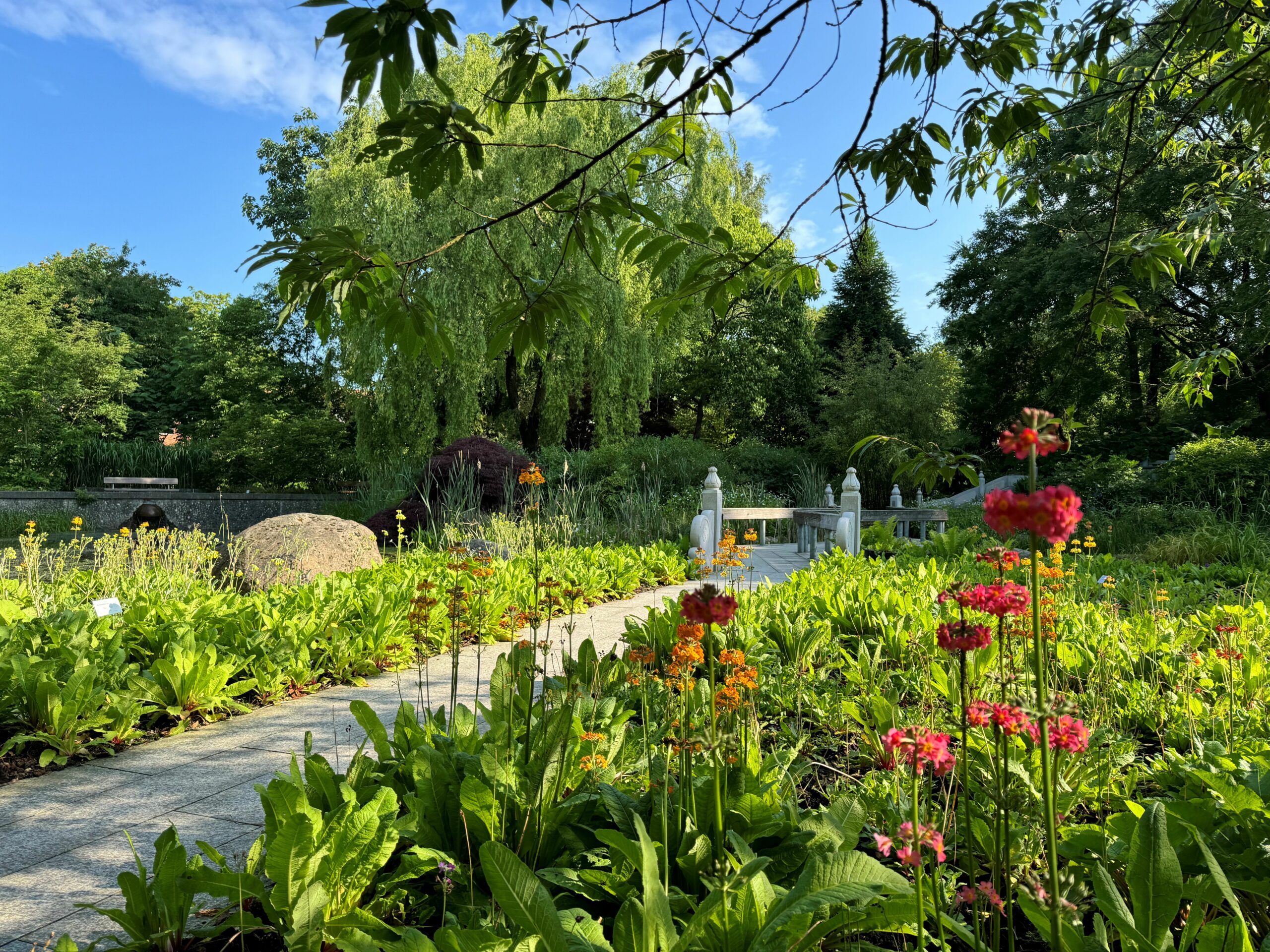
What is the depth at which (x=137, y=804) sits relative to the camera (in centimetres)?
245

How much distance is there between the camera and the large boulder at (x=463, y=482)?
1055 cm

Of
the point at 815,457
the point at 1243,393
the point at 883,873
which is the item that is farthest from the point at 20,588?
the point at 1243,393

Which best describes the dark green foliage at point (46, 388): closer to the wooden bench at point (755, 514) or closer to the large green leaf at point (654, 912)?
the wooden bench at point (755, 514)

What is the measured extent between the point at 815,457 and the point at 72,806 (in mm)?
18338

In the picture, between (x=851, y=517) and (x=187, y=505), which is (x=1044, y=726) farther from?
(x=187, y=505)

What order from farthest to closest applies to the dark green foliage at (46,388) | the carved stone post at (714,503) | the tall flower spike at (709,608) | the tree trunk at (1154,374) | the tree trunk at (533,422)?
the tree trunk at (1154,374)
the dark green foliage at (46,388)
the tree trunk at (533,422)
the carved stone post at (714,503)
the tall flower spike at (709,608)

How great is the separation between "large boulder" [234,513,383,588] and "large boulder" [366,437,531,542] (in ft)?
10.5

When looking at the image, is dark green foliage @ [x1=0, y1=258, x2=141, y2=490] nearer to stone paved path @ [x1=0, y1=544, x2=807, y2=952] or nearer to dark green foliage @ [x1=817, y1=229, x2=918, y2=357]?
stone paved path @ [x1=0, y1=544, x2=807, y2=952]

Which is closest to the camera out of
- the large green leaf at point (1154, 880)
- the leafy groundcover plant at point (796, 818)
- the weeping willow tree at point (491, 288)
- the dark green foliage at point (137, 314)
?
the leafy groundcover plant at point (796, 818)

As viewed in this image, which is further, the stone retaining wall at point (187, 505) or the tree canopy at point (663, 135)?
the stone retaining wall at point (187, 505)

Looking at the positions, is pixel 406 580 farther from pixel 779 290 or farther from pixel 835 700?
pixel 779 290

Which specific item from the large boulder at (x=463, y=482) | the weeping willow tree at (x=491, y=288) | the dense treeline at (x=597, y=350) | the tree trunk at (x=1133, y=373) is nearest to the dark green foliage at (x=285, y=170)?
the dense treeline at (x=597, y=350)

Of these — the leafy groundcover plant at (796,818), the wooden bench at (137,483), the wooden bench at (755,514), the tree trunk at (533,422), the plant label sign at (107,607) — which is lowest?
the leafy groundcover plant at (796,818)

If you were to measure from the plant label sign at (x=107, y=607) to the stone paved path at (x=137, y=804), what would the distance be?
1.20 meters
